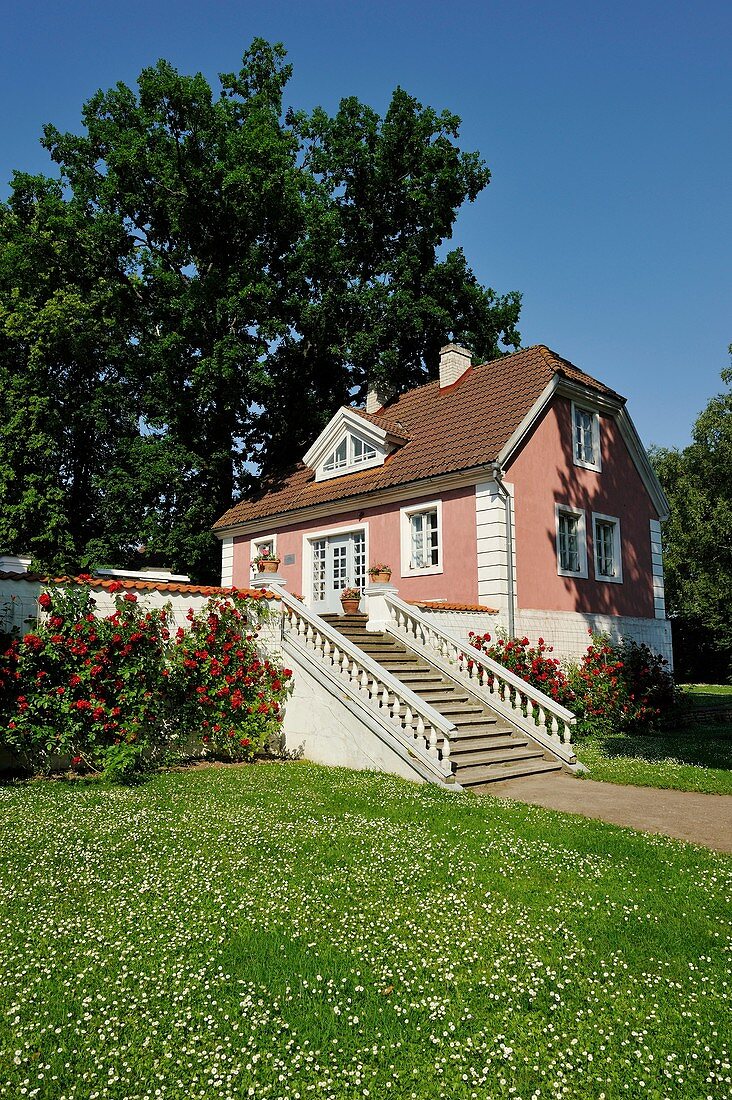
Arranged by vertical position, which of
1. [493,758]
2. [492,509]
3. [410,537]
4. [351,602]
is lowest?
[493,758]

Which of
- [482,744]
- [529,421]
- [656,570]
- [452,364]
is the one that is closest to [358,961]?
[482,744]

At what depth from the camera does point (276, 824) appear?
6.95 meters

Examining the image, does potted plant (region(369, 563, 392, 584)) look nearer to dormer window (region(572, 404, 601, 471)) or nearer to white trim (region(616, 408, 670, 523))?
dormer window (region(572, 404, 601, 471))

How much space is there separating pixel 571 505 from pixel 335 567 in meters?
6.66

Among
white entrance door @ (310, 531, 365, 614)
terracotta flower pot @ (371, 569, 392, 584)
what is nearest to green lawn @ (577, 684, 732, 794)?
terracotta flower pot @ (371, 569, 392, 584)

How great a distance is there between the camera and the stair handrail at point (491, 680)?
11680 mm

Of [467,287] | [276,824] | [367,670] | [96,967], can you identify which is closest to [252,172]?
[467,287]

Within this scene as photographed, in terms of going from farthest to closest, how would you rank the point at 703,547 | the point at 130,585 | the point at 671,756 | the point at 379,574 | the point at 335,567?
the point at 703,547 < the point at 335,567 < the point at 379,574 < the point at 671,756 < the point at 130,585

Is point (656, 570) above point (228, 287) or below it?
below

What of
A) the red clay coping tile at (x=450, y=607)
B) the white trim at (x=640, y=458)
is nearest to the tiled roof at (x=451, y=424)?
the white trim at (x=640, y=458)

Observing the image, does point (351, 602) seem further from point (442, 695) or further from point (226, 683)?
point (226, 683)

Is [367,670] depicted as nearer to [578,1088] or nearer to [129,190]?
[578,1088]

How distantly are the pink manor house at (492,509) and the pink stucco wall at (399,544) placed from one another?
4 cm

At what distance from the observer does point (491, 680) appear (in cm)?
1353
